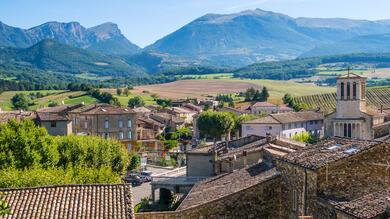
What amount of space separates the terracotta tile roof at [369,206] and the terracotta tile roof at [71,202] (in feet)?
27.9

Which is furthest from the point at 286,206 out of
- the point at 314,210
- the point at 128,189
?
the point at 128,189

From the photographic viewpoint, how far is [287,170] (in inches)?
892

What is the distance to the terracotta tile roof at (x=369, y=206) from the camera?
50.9 feet

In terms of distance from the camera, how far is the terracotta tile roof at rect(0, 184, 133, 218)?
1798 centimetres

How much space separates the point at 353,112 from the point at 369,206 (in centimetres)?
5406

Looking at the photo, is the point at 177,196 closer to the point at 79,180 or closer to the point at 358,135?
the point at 79,180

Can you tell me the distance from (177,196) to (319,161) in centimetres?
1647

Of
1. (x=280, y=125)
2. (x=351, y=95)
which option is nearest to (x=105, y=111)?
(x=280, y=125)

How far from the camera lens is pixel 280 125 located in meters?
82.7

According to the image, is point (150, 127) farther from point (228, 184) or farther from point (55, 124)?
point (228, 184)

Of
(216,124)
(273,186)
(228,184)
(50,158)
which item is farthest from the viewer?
(216,124)

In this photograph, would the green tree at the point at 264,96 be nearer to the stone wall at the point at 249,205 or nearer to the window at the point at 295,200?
the stone wall at the point at 249,205

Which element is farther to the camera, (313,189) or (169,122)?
(169,122)

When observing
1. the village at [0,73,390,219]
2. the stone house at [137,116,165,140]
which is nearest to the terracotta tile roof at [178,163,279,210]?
the village at [0,73,390,219]
